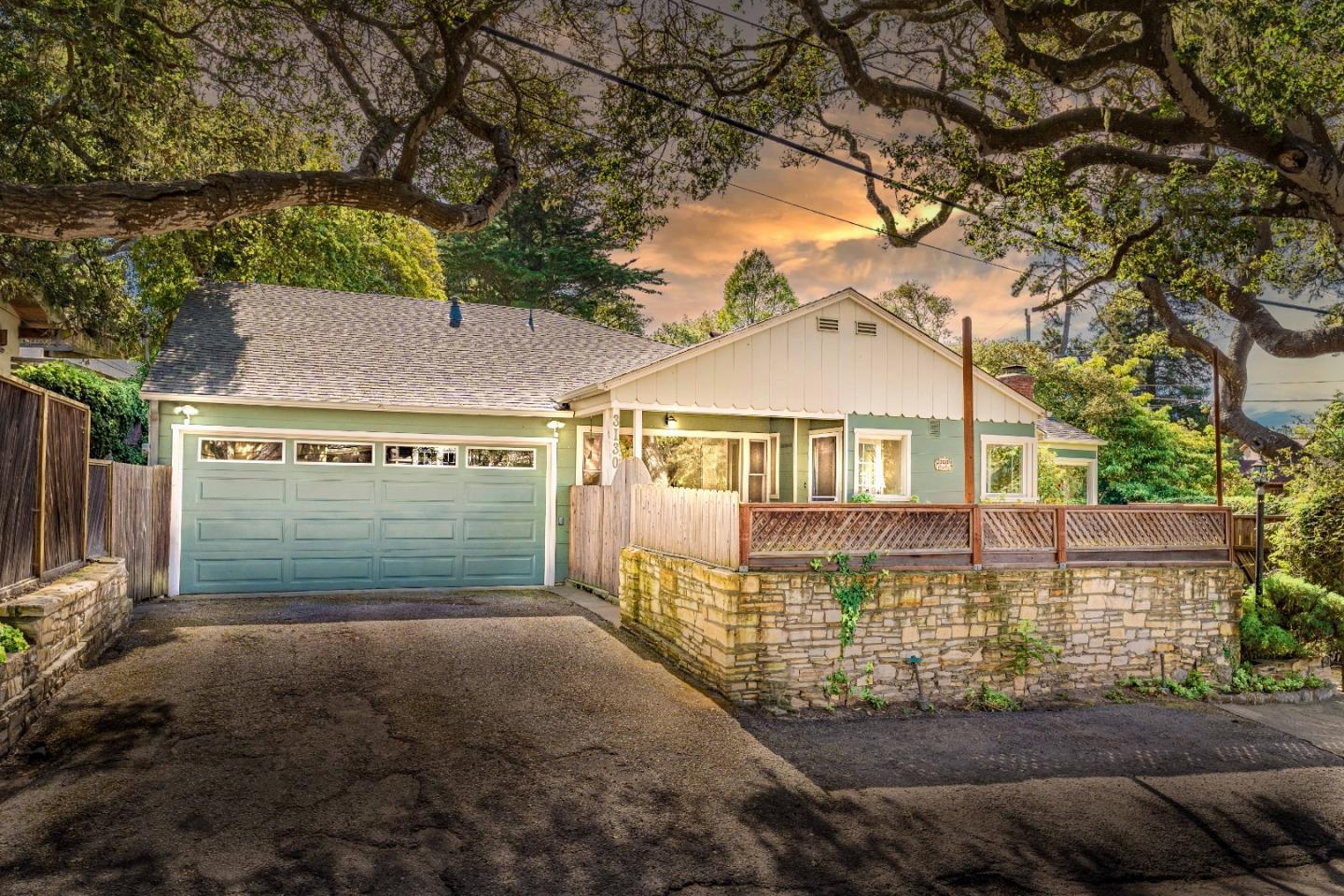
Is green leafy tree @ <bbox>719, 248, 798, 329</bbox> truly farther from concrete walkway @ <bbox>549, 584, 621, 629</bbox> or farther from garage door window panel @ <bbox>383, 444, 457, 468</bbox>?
concrete walkway @ <bbox>549, 584, 621, 629</bbox>

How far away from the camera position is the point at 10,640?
5941mm

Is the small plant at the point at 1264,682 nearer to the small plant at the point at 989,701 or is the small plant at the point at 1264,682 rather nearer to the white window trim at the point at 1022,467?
the small plant at the point at 989,701

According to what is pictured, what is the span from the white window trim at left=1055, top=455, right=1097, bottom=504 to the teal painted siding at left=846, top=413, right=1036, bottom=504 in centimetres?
616

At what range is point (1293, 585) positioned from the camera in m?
11.5

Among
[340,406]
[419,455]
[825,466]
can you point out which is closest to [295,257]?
[340,406]

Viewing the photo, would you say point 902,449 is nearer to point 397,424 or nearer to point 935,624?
point 935,624

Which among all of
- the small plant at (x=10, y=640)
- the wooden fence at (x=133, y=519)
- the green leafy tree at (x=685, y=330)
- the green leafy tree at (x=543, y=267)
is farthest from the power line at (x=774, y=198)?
the green leafy tree at (x=685, y=330)

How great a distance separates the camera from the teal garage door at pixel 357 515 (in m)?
12.4

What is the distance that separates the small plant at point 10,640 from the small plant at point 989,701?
895cm

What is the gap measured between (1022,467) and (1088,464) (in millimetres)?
6639

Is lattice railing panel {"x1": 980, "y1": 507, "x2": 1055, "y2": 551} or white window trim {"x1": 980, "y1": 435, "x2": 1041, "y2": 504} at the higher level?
white window trim {"x1": 980, "y1": 435, "x2": 1041, "y2": 504}

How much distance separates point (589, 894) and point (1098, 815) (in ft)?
13.2

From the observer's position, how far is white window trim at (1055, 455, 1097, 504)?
798 inches

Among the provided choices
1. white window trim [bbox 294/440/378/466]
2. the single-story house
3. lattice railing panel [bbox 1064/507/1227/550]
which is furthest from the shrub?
white window trim [bbox 294/440/378/466]
